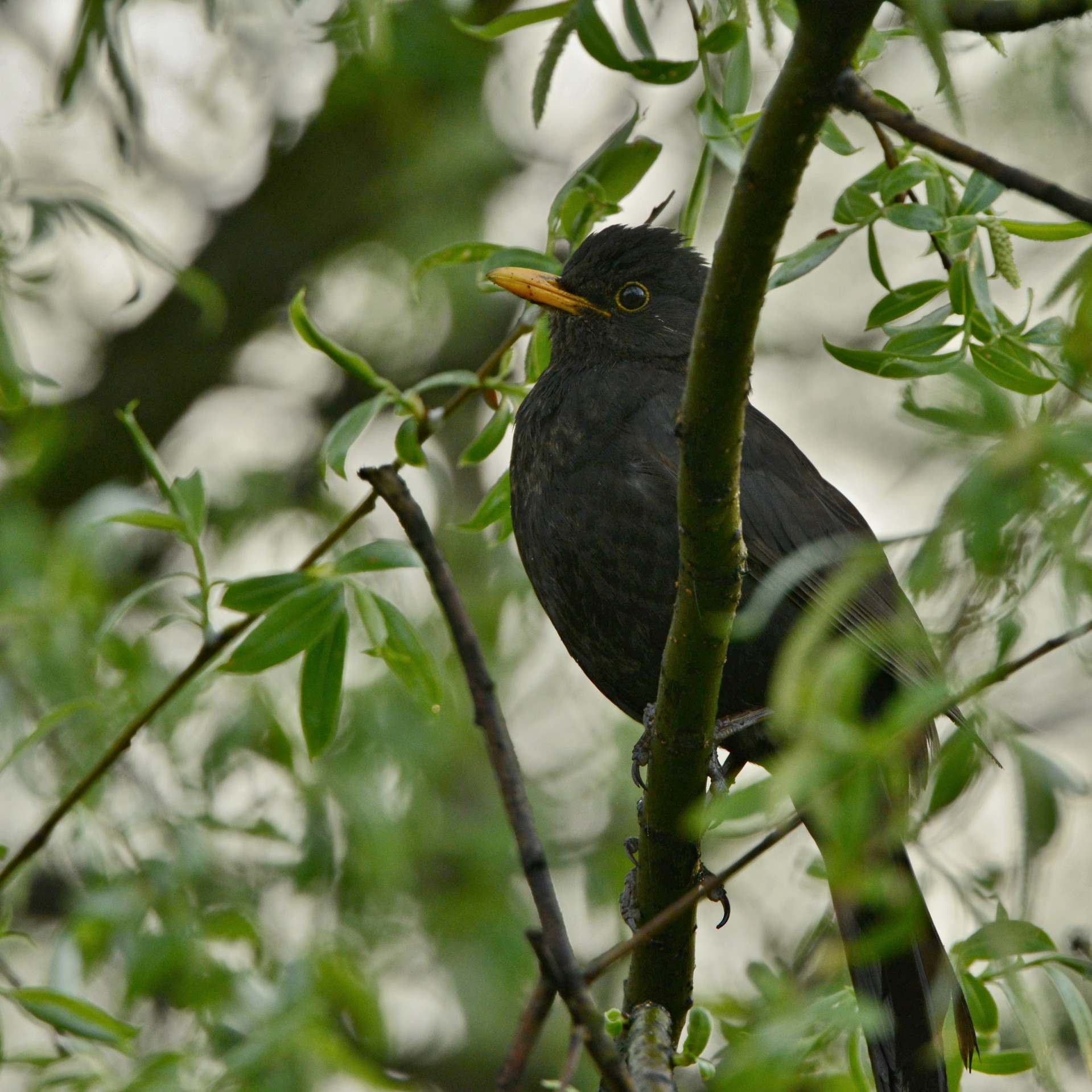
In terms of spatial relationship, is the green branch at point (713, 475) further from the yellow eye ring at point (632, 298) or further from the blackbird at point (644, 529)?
the yellow eye ring at point (632, 298)

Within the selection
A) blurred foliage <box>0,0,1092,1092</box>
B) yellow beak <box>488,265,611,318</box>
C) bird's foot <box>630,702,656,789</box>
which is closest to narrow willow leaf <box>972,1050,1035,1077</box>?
blurred foliage <box>0,0,1092,1092</box>

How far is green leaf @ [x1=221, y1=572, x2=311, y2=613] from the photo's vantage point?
2.59 metres

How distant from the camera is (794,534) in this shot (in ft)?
12.7

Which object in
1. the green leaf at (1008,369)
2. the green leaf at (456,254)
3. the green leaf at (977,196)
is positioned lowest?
the green leaf at (1008,369)

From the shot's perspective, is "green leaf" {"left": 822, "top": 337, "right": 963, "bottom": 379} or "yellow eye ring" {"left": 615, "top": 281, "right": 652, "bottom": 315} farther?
"yellow eye ring" {"left": 615, "top": 281, "right": 652, "bottom": 315}

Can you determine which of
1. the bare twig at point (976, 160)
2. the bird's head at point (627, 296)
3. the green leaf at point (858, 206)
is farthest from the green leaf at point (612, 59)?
the bird's head at point (627, 296)

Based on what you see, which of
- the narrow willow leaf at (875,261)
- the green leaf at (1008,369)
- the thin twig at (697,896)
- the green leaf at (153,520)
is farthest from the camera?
the green leaf at (153,520)

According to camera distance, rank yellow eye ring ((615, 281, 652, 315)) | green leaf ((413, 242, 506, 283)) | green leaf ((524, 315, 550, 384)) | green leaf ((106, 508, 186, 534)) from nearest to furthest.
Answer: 1. green leaf ((106, 508, 186, 534))
2. green leaf ((413, 242, 506, 283))
3. green leaf ((524, 315, 550, 384))
4. yellow eye ring ((615, 281, 652, 315))

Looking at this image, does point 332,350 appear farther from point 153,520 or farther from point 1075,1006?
point 1075,1006

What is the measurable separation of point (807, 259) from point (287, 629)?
120 cm

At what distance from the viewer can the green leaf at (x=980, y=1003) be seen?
2.39 metres

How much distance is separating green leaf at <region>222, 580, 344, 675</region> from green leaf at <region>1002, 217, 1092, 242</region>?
143 cm

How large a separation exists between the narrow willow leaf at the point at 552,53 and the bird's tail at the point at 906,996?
164 centimetres

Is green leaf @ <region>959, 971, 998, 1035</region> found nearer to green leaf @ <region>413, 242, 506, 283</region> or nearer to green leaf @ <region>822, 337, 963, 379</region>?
green leaf @ <region>822, 337, 963, 379</region>
